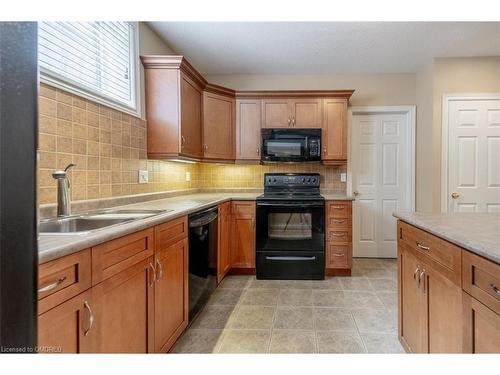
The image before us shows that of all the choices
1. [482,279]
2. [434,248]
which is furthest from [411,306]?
[482,279]

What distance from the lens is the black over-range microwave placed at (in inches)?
133

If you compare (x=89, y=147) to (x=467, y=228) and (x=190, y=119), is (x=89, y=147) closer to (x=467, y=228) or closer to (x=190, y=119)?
(x=190, y=119)

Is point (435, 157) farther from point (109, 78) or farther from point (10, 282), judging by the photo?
point (10, 282)

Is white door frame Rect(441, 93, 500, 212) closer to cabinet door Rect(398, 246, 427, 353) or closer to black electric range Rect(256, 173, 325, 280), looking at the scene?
black electric range Rect(256, 173, 325, 280)

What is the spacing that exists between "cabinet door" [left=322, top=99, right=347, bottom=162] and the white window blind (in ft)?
7.12

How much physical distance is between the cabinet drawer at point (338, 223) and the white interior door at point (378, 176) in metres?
0.78

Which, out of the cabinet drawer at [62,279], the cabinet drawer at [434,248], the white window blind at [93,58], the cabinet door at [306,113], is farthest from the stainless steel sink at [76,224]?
the cabinet door at [306,113]

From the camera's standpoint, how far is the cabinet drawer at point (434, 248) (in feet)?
3.67

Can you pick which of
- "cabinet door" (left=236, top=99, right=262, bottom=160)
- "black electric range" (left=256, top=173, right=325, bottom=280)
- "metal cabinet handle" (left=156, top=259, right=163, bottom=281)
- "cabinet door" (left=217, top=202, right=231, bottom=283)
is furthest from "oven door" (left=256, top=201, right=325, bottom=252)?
"metal cabinet handle" (left=156, top=259, right=163, bottom=281)

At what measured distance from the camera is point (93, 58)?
6.30 ft

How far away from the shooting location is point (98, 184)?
6.22ft

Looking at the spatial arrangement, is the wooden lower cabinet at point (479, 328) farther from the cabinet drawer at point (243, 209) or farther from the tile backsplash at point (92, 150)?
the cabinet drawer at point (243, 209)
